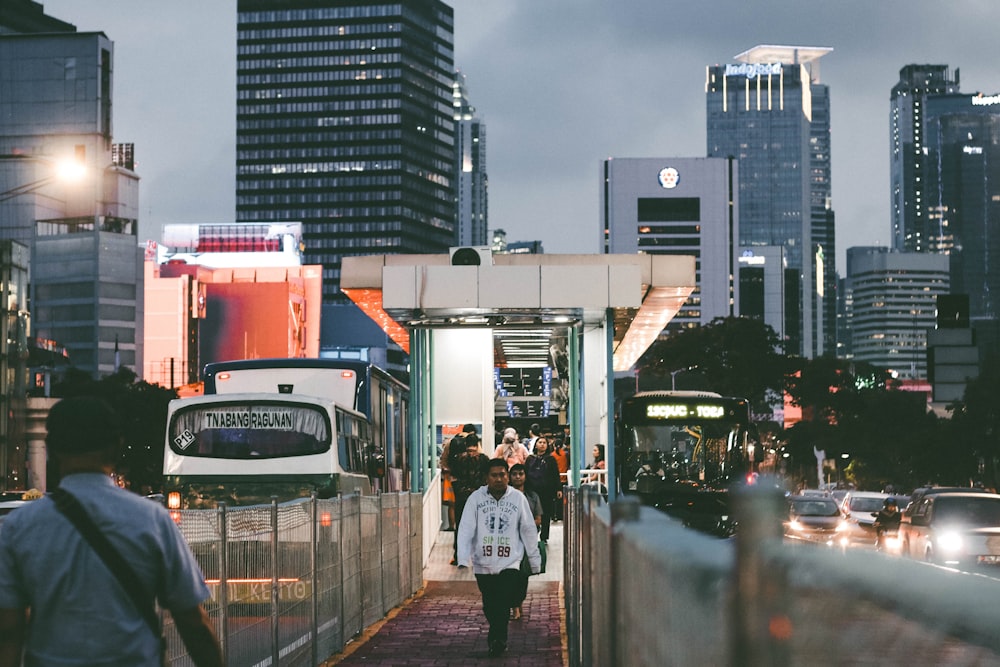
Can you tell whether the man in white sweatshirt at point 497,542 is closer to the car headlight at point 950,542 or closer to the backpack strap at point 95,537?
the backpack strap at point 95,537

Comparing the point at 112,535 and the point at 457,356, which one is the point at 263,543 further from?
the point at 457,356

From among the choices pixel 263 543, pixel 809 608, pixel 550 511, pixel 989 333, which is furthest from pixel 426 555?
pixel 989 333

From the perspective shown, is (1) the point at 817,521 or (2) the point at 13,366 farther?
(2) the point at 13,366

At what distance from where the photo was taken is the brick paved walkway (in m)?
13.0

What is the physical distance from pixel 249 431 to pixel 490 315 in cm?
532

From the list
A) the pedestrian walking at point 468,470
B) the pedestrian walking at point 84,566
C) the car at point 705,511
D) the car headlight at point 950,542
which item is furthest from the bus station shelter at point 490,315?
the pedestrian walking at point 84,566

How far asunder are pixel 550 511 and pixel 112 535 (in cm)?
1702

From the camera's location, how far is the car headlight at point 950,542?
2347cm

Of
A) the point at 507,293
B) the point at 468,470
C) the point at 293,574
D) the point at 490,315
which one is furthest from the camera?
the point at 490,315

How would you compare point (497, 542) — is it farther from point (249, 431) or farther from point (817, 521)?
point (817, 521)

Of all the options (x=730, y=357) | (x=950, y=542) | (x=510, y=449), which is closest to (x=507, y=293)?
(x=510, y=449)

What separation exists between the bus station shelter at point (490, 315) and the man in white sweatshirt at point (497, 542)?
32.8ft

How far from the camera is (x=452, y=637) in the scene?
14.8 meters

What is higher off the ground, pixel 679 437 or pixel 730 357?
pixel 730 357
